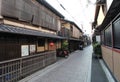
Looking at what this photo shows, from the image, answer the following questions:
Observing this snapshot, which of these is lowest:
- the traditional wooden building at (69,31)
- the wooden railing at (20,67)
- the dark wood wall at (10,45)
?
the wooden railing at (20,67)

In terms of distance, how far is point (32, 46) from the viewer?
12.0 metres

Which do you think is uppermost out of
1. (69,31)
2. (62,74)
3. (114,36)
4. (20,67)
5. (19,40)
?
(69,31)

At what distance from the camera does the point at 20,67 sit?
8703 mm

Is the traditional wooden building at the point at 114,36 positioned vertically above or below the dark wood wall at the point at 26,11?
below

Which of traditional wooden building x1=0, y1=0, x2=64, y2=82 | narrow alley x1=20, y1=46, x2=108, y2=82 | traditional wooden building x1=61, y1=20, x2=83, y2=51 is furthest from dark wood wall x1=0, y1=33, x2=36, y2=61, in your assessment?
traditional wooden building x1=61, y1=20, x2=83, y2=51

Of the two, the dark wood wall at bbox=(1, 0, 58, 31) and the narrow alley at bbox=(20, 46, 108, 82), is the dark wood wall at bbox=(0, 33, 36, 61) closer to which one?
the dark wood wall at bbox=(1, 0, 58, 31)

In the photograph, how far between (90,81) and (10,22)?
17.4ft

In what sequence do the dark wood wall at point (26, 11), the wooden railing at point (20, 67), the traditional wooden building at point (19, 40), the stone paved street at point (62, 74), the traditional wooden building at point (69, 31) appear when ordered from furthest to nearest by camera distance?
the traditional wooden building at point (69, 31) < the stone paved street at point (62, 74) < the dark wood wall at point (26, 11) < the traditional wooden building at point (19, 40) < the wooden railing at point (20, 67)

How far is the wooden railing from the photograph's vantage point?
289 inches

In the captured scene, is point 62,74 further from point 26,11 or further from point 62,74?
point 26,11

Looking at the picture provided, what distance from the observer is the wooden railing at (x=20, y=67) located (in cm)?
733

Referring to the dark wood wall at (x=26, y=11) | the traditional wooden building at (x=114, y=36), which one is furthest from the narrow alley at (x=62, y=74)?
the dark wood wall at (x=26, y=11)

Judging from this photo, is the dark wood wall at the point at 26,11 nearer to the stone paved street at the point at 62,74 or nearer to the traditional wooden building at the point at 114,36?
the stone paved street at the point at 62,74

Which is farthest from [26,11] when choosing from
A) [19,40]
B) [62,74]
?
[62,74]
